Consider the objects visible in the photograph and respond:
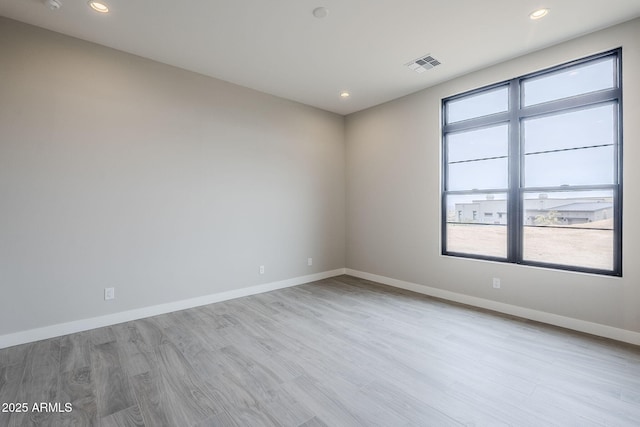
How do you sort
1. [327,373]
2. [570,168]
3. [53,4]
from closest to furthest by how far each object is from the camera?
[327,373], [53,4], [570,168]

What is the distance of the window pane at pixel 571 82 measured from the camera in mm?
2982

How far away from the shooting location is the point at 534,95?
3426 millimetres

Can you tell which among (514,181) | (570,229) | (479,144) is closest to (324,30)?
(479,144)

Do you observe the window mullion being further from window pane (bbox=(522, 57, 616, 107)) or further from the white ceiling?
the white ceiling

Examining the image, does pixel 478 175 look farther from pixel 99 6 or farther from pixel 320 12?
pixel 99 6

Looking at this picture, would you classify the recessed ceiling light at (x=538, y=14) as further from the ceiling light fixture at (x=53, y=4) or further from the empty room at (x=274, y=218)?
the ceiling light fixture at (x=53, y=4)

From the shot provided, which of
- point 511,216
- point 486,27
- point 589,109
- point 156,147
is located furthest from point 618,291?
point 156,147

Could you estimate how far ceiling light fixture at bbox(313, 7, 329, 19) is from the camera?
2.59 metres

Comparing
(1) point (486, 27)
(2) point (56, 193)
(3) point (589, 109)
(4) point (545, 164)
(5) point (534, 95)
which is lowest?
(2) point (56, 193)

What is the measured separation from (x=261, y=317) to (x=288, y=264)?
4.71ft

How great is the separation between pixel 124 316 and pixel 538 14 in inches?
209

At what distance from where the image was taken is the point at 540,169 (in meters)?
3.38

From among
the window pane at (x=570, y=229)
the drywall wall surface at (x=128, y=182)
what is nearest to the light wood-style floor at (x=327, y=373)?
the drywall wall surface at (x=128, y=182)

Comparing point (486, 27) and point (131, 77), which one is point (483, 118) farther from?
point (131, 77)
